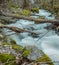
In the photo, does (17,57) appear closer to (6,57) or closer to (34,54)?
(6,57)

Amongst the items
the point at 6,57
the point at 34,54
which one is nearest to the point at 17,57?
the point at 6,57

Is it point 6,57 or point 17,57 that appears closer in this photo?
point 6,57

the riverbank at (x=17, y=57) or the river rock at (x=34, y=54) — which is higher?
the riverbank at (x=17, y=57)

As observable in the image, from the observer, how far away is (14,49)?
17.9 ft

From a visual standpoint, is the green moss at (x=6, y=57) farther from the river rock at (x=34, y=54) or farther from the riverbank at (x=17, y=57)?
the river rock at (x=34, y=54)

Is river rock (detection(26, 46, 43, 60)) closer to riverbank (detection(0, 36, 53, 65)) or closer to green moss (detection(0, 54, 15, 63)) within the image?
riverbank (detection(0, 36, 53, 65))

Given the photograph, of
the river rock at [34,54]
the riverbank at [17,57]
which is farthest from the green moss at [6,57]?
the river rock at [34,54]

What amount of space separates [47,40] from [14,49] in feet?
8.81

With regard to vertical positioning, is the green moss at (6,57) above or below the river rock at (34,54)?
above

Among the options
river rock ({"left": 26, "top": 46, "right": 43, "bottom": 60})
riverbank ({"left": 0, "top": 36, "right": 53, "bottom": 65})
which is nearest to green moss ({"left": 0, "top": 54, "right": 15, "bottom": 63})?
riverbank ({"left": 0, "top": 36, "right": 53, "bottom": 65})

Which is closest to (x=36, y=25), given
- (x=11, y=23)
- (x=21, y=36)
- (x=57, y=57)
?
(x=11, y=23)

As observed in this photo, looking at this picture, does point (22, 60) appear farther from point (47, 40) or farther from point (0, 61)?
point (47, 40)

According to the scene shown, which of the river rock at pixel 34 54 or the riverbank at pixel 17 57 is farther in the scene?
the river rock at pixel 34 54

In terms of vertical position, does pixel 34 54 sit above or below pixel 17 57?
below
